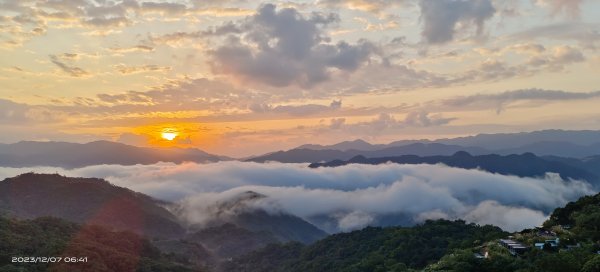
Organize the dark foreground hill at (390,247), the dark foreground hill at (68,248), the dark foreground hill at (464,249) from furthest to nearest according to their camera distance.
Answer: the dark foreground hill at (390,247)
the dark foreground hill at (68,248)
the dark foreground hill at (464,249)

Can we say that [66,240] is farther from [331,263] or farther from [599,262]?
[599,262]

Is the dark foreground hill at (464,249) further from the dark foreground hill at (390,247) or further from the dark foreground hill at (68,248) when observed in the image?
the dark foreground hill at (68,248)

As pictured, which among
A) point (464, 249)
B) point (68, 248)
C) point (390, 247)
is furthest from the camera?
point (390, 247)

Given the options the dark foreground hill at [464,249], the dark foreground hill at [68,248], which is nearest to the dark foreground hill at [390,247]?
the dark foreground hill at [464,249]

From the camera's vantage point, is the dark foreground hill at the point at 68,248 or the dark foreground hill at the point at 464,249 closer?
the dark foreground hill at the point at 464,249

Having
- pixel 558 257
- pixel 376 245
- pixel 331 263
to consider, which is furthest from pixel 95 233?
pixel 558 257

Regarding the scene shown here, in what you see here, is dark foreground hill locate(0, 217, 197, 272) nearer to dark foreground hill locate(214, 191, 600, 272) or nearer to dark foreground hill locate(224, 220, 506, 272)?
dark foreground hill locate(224, 220, 506, 272)

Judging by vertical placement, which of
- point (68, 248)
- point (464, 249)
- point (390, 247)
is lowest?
point (390, 247)

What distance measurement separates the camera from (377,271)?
10781cm

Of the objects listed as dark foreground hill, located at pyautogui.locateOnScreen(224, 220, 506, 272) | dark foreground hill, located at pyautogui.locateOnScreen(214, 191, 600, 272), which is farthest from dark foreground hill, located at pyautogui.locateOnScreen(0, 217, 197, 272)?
dark foreground hill, located at pyautogui.locateOnScreen(214, 191, 600, 272)

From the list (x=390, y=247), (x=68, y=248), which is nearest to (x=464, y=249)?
(x=390, y=247)

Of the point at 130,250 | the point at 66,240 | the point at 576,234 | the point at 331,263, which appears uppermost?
the point at 576,234

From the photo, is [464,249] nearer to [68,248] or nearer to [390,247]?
[390,247]

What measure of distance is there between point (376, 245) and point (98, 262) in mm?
92314
